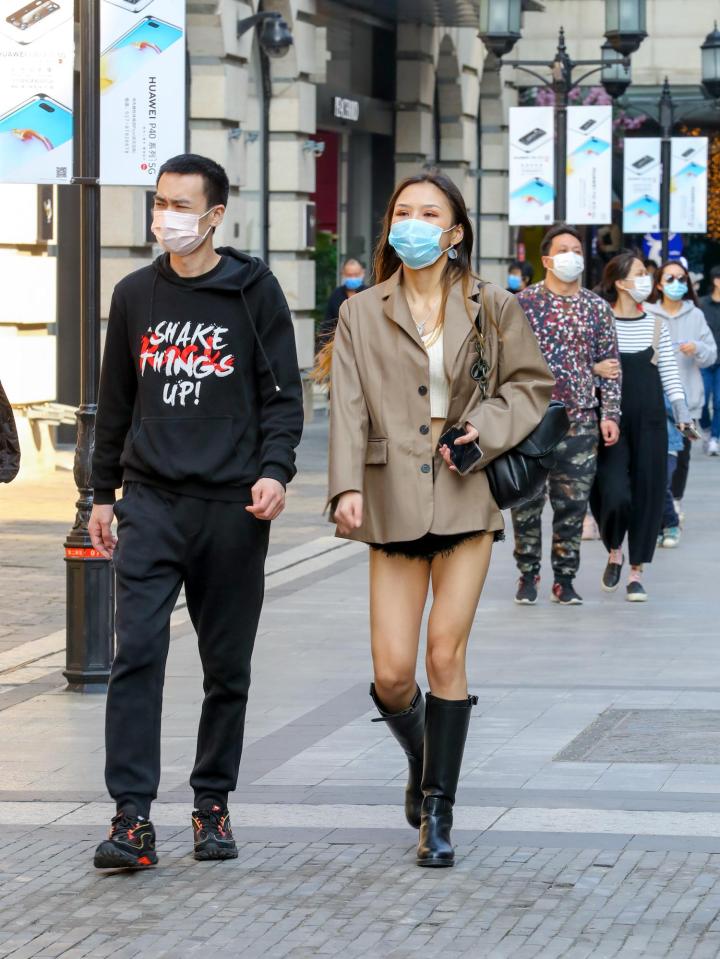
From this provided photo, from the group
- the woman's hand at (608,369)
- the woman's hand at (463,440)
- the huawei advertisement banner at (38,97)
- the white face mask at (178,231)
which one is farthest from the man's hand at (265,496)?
the woman's hand at (608,369)

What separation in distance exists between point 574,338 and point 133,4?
294 cm

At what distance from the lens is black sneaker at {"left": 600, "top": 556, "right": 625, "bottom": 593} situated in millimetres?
11562

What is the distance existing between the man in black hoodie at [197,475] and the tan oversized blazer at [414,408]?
17 centimetres

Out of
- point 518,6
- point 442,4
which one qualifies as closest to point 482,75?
point 442,4

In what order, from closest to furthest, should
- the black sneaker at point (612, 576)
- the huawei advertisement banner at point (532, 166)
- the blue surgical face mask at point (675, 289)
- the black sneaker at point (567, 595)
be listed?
the black sneaker at point (567, 595)
the black sneaker at point (612, 576)
the blue surgical face mask at point (675, 289)
the huawei advertisement banner at point (532, 166)

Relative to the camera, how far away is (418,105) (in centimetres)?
3145

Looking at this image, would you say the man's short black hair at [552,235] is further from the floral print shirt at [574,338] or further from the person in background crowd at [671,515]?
the person in background crowd at [671,515]

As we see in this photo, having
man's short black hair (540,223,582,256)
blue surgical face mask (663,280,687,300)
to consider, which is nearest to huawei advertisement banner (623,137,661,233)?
blue surgical face mask (663,280,687,300)

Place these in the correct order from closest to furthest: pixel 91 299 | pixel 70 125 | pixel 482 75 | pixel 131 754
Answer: pixel 131 754 → pixel 91 299 → pixel 70 125 → pixel 482 75

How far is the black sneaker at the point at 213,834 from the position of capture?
5.90 metres

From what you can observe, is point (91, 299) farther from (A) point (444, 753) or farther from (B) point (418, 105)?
(B) point (418, 105)

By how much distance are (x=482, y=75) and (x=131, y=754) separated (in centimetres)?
3127

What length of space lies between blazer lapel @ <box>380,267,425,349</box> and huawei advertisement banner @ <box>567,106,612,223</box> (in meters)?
16.9

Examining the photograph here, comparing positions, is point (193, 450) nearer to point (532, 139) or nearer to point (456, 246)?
point (456, 246)
